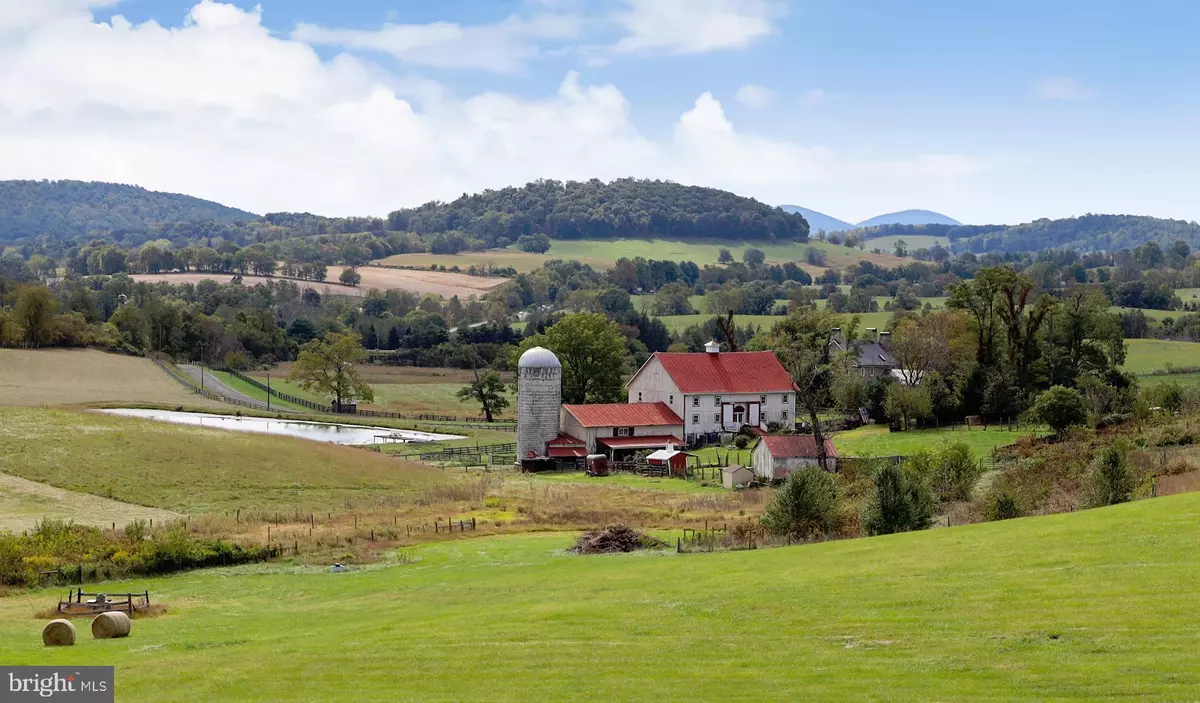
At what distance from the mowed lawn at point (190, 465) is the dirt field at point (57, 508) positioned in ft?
3.56

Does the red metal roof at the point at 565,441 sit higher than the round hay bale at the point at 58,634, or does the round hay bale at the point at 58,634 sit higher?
the round hay bale at the point at 58,634

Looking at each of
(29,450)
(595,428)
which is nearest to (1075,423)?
(595,428)

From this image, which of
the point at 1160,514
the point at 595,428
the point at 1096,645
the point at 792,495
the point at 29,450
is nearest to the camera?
the point at 1096,645

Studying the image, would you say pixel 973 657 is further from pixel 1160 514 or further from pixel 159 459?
pixel 159 459

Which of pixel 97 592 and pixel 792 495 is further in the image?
pixel 792 495

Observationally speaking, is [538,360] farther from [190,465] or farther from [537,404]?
[190,465]

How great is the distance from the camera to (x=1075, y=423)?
67438 mm

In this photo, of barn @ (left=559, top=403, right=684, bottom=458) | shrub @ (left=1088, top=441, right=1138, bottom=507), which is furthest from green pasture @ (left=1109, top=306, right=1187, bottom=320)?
shrub @ (left=1088, top=441, right=1138, bottom=507)

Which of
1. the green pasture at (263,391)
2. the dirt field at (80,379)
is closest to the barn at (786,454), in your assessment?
the green pasture at (263,391)

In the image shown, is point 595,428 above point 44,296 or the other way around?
the other way around

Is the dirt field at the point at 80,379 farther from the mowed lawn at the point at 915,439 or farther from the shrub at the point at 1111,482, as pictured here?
the shrub at the point at 1111,482

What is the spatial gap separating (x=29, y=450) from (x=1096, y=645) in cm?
5502

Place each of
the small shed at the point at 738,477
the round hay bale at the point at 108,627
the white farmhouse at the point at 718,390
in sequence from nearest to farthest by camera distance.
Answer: the round hay bale at the point at 108,627 < the small shed at the point at 738,477 < the white farmhouse at the point at 718,390

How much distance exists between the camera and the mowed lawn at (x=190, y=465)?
182 feet
